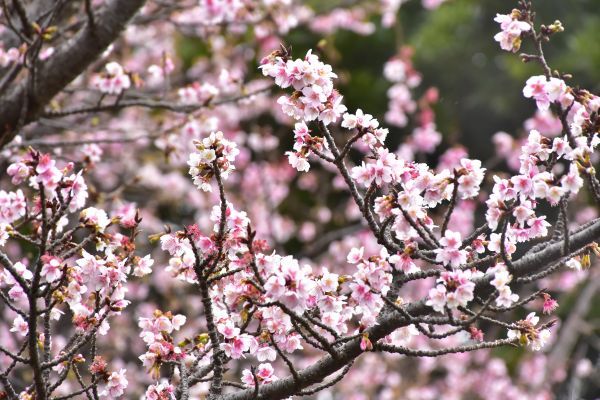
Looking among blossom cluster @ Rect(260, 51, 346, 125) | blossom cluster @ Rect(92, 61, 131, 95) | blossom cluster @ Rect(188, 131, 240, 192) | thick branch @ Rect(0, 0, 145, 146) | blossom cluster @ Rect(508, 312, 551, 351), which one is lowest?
blossom cluster @ Rect(508, 312, 551, 351)

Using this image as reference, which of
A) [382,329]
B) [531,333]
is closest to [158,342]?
[382,329]

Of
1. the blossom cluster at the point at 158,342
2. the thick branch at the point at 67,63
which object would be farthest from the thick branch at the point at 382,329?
the thick branch at the point at 67,63

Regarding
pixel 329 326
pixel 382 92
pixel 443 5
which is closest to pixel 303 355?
pixel 382 92

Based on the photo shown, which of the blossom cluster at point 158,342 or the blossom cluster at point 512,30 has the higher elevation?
the blossom cluster at point 512,30

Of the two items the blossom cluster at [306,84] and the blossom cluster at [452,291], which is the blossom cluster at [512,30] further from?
the blossom cluster at [452,291]

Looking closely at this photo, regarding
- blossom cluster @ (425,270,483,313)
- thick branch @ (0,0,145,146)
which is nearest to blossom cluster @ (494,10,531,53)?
blossom cluster @ (425,270,483,313)

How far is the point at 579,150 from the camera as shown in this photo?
86.7 inches

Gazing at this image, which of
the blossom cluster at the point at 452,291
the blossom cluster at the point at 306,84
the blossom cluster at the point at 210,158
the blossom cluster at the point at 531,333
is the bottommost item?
the blossom cluster at the point at 531,333

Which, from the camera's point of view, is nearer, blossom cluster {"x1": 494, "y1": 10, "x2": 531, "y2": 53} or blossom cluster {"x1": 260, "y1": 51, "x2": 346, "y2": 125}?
blossom cluster {"x1": 260, "y1": 51, "x2": 346, "y2": 125}

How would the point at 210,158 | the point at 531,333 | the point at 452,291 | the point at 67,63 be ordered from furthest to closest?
the point at 67,63 → the point at 210,158 → the point at 531,333 → the point at 452,291

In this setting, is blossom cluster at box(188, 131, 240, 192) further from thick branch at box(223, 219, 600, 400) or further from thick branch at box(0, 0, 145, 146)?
thick branch at box(0, 0, 145, 146)

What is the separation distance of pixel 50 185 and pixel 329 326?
1.07 m

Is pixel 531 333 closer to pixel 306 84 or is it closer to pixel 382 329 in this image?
pixel 382 329

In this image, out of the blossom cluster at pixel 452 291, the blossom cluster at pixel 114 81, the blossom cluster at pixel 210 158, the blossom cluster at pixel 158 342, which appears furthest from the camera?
the blossom cluster at pixel 114 81
